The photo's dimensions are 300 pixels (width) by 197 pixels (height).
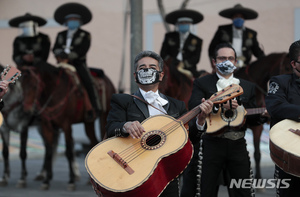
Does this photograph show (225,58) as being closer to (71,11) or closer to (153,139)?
(153,139)

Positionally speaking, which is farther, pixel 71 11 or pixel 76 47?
pixel 71 11

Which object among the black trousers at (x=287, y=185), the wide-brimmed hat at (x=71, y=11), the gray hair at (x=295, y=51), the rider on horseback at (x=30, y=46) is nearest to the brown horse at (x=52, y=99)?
the rider on horseback at (x=30, y=46)

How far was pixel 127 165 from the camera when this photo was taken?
4535 mm

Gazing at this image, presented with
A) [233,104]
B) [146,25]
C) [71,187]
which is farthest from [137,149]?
[146,25]

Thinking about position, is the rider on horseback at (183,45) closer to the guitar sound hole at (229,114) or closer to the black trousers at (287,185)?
the guitar sound hole at (229,114)

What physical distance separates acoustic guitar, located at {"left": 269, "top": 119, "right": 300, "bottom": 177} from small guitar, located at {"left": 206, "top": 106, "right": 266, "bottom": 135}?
1221 mm

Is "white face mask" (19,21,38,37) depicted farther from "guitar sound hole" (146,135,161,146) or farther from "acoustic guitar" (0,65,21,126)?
"guitar sound hole" (146,135,161,146)

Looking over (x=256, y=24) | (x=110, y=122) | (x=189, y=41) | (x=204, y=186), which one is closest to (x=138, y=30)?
(x=189, y=41)

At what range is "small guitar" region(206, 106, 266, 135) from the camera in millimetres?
5945

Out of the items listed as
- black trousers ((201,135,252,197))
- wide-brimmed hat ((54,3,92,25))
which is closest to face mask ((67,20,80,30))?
wide-brimmed hat ((54,3,92,25))

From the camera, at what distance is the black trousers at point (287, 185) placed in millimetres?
4785

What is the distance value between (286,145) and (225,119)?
1564mm

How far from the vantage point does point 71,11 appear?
11391mm

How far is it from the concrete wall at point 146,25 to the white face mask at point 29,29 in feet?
15.6
